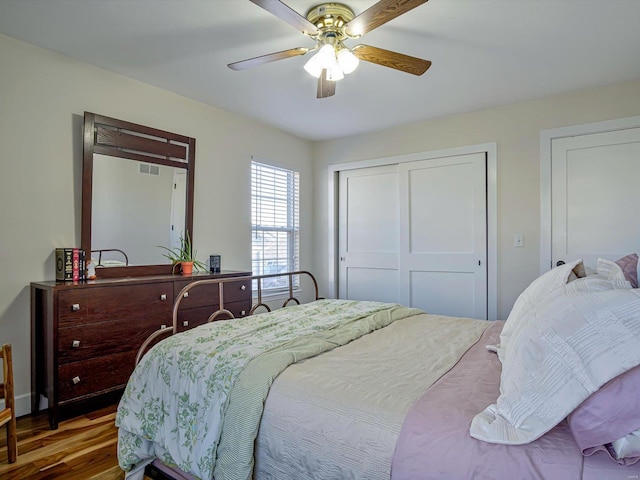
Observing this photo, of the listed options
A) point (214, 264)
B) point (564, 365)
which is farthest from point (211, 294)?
point (564, 365)

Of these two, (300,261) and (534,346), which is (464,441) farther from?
(300,261)

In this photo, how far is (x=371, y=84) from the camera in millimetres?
3105

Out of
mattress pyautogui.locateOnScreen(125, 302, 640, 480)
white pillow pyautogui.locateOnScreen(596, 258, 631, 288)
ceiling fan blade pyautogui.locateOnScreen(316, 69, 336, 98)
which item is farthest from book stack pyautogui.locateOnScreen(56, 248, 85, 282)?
white pillow pyautogui.locateOnScreen(596, 258, 631, 288)

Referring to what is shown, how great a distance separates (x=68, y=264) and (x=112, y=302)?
14.8 inches

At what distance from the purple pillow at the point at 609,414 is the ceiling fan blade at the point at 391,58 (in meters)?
1.76

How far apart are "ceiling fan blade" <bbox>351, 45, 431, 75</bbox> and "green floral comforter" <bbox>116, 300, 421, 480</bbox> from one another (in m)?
1.46

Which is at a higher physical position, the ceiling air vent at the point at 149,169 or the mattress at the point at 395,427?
the ceiling air vent at the point at 149,169

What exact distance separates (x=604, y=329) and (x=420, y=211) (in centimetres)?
320

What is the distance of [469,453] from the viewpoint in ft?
3.12

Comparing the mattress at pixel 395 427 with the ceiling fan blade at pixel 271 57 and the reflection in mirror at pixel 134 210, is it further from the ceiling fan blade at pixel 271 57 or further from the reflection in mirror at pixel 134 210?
the reflection in mirror at pixel 134 210

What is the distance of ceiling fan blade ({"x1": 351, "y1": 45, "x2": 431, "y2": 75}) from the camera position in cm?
209

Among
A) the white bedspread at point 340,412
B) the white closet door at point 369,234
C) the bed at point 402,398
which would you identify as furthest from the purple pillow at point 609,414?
the white closet door at point 369,234

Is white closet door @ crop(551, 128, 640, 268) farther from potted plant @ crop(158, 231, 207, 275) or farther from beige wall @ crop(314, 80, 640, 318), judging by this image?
potted plant @ crop(158, 231, 207, 275)

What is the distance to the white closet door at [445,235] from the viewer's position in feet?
12.3
